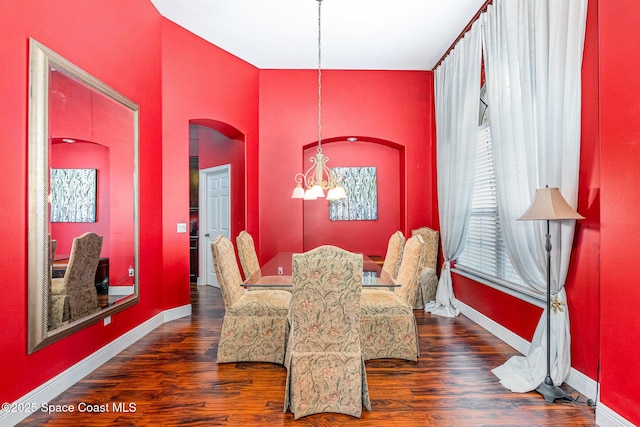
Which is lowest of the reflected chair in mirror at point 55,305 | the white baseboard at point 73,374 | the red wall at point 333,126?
the white baseboard at point 73,374

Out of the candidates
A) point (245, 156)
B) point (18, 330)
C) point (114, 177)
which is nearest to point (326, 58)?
point (245, 156)

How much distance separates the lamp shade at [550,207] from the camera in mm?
2168

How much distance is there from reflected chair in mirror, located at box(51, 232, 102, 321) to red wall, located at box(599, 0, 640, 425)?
3553 millimetres

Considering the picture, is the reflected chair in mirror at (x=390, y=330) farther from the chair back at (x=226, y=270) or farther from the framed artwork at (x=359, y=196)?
the framed artwork at (x=359, y=196)

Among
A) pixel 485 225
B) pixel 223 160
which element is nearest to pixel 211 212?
pixel 223 160

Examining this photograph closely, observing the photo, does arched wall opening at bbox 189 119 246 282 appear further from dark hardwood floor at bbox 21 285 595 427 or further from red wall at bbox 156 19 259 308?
dark hardwood floor at bbox 21 285 595 427

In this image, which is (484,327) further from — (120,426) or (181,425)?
(120,426)

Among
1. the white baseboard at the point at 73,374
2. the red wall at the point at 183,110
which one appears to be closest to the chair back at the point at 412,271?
the white baseboard at the point at 73,374

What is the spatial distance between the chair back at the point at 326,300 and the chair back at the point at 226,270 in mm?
1011

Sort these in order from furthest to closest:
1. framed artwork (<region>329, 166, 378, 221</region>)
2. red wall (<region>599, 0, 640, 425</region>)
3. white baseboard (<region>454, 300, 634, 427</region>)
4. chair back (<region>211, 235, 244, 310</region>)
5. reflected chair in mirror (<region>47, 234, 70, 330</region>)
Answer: framed artwork (<region>329, 166, 378, 221</region>)
chair back (<region>211, 235, 244, 310</region>)
reflected chair in mirror (<region>47, 234, 70, 330</region>)
white baseboard (<region>454, 300, 634, 427</region>)
red wall (<region>599, 0, 640, 425</region>)

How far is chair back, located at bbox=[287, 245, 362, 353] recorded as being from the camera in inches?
78.8

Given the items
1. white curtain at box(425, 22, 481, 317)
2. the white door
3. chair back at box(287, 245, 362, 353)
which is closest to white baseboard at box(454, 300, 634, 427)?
white curtain at box(425, 22, 481, 317)

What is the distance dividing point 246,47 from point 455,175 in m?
3.13

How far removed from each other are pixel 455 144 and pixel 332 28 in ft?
6.53
